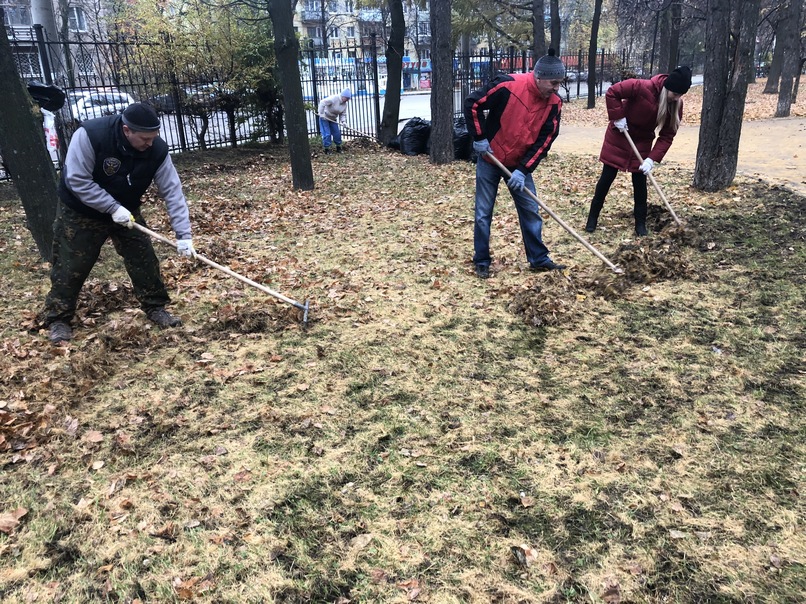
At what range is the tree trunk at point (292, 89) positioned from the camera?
9.02m

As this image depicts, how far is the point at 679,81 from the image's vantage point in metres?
5.60

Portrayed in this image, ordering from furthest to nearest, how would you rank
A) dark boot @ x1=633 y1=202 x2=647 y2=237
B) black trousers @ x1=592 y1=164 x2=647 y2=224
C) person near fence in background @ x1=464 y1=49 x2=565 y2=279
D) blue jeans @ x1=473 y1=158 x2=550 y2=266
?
A: 1. dark boot @ x1=633 y1=202 x2=647 y2=237
2. black trousers @ x1=592 y1=164 x2=647 y2=224
3. blue jeans @ x1=473 y1=158 x2=550 y2=266
4. person near fence in background @ x1=464 y1=49 x2=565 y2=279

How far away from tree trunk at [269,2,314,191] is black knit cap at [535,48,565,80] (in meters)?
5.34

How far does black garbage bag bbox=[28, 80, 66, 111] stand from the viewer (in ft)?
22.7

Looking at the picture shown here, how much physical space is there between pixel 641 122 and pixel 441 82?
19.4 feet

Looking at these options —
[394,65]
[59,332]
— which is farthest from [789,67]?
[59,332]

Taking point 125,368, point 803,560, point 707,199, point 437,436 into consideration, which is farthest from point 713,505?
point 707,199

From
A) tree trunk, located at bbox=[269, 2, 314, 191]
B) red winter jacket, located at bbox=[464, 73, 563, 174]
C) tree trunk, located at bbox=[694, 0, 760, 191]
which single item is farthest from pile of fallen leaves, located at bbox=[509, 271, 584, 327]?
tree trunk, located at bbox=[269, 2, 314, 191]

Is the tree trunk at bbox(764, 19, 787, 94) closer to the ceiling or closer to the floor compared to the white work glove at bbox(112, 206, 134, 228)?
closer to the ceiling

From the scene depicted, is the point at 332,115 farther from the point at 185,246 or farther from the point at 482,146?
the point at 185,246

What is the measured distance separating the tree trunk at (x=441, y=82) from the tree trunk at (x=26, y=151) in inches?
285

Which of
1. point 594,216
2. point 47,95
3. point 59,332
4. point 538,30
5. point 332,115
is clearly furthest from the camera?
point 538,30

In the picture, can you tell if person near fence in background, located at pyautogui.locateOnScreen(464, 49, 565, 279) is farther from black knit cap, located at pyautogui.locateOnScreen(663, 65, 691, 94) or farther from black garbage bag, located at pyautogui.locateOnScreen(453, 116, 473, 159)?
black garbage bag, located at pyautogui.locateOnScreen(453, 116, 473, 159)

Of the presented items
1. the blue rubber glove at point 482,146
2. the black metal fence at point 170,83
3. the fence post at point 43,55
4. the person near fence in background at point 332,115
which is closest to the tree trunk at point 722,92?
the blue rubber glove at point 482,146
